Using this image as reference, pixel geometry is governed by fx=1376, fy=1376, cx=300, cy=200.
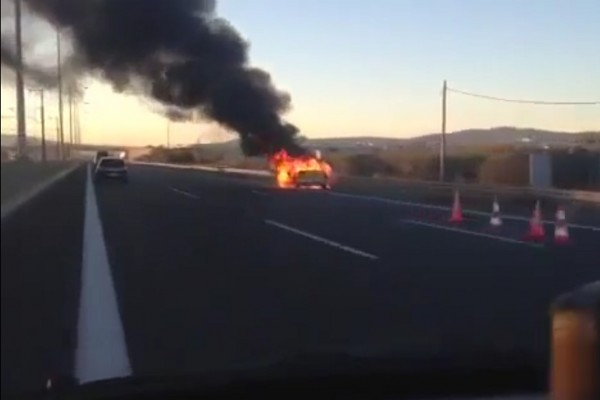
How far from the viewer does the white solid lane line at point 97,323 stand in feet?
17.3

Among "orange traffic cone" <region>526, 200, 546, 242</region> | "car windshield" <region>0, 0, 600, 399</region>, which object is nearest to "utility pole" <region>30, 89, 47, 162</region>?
"car windshield" <region>0, 0, 600, 399</region>

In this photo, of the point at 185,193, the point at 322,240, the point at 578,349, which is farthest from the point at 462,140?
the point at 578,349

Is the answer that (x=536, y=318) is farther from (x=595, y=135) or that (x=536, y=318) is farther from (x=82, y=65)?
(x=82, y=65)

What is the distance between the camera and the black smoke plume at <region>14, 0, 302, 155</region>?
4984 millimetres

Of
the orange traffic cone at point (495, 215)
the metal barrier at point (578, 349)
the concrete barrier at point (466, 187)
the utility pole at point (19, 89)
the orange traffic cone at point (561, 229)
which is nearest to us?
the utility pole at point (19, 89)

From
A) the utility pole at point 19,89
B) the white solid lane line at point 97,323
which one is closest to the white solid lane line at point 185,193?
the white solid lane line at point 97,323

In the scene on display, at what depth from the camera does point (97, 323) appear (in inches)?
210

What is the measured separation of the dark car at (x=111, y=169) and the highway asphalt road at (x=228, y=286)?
0.15 feet

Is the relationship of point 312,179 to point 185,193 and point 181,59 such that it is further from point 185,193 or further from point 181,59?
point 181,59

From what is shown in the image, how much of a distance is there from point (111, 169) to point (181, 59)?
910 mm

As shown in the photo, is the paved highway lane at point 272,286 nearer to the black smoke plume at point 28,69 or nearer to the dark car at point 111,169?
the dark car at point 111,169

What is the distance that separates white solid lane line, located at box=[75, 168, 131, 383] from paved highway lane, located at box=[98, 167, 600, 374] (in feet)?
0.15

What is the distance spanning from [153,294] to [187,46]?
3.45 ft

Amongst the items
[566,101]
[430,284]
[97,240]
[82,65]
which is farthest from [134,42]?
[430,284]
